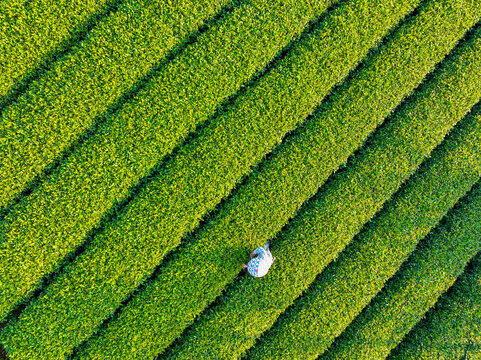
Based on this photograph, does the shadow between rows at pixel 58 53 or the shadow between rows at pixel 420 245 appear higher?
the shadow between rows at pixel 58 53

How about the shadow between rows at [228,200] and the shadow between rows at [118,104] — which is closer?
the shadow between rows at [118,104]

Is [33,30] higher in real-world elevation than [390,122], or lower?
higher

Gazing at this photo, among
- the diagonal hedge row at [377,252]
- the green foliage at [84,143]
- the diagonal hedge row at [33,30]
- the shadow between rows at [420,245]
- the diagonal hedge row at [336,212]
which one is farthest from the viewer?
the shadow between rows at [420,245]

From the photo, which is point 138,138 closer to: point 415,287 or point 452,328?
point 415,287

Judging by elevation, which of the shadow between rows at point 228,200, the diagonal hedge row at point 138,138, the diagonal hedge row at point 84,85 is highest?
the diagonal hedge row at point 84,85

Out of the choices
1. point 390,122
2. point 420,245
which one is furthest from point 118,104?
point 420,245

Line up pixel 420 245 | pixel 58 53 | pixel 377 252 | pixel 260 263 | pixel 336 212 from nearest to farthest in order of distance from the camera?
pixel 260 263 → pixel 58 53 → pixel 336 212 → pixel 377 252 → pixel 420 245

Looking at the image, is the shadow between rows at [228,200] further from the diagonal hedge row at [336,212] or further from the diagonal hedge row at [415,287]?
the diagonal hedge row at [415,287]

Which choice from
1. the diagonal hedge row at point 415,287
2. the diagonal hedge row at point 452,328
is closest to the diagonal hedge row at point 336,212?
the diagonal hedge row at point 415,287
